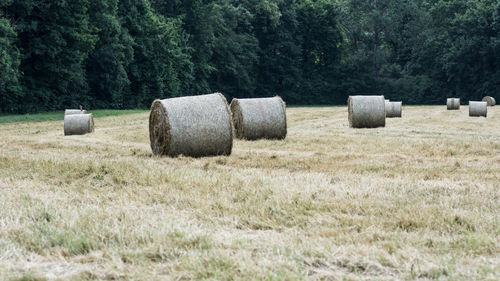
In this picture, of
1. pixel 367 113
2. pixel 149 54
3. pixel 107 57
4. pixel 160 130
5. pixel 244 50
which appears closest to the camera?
pixel 160 130

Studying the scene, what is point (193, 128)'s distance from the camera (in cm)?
1077

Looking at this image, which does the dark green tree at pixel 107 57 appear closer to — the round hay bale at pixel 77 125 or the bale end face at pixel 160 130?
the round hay bale at pixel 77 125

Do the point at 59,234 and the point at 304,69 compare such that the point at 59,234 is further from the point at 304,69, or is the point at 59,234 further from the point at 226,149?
the point at 304,69

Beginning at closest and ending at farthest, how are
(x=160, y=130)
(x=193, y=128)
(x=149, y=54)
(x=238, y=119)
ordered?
(x=193, y=128) < (x=160, y=130) < (x=238, y=119) < (x=149, y=54)

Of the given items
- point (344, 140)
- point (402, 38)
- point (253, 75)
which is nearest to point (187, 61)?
point (253, 75)

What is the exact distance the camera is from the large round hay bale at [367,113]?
63.0 ft

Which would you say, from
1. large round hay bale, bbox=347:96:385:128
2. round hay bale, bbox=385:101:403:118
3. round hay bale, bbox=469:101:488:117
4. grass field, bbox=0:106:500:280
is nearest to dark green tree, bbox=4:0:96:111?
round hay bale, bbox=385:101:403:118

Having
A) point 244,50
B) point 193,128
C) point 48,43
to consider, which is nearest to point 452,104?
point 48,43

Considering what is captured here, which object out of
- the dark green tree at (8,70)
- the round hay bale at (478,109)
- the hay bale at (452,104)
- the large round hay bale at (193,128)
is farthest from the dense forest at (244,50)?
the round hay bale at (478,109)

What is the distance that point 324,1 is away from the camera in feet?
210

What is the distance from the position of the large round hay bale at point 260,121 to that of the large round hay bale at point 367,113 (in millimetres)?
5064

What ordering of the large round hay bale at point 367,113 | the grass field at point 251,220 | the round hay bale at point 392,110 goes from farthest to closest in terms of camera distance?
the round hay bale at point 392,110
the large round hay bale at point 367,113
the grass field at point 251,220

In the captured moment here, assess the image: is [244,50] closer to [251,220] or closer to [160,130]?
[160,130]

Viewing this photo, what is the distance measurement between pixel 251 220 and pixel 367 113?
14.5 metres
